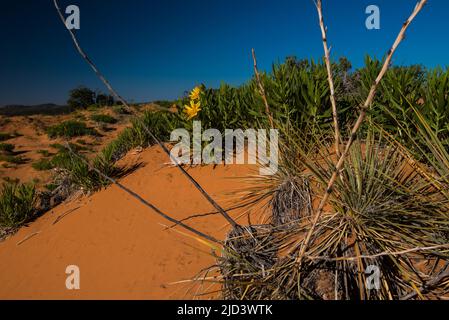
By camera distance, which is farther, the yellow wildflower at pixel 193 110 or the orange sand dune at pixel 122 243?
the yellow wildflower at pixel 193 110

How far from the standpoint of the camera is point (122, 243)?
3.57 meters

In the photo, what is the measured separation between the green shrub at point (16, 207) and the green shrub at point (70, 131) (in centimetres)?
663

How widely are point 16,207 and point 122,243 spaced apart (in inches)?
98.8

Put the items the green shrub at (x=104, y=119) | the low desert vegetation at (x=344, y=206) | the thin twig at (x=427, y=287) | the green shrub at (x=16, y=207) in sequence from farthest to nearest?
the green shrub at (x=104, y=119)
the green shrub at (x=16, y=207)
the low desert vegetation at (x=344, y=206)
the thin twig at (x=427, y=287)

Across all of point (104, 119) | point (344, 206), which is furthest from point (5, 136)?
point (344, 206)

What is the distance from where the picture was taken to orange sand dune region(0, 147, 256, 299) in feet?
9.58

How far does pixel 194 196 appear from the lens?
415cm

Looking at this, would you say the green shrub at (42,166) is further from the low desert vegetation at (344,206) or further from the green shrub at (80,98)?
the green shrub at (80,98)

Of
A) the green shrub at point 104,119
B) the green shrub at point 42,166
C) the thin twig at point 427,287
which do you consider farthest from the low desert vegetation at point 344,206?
the green shrub at point 104,119

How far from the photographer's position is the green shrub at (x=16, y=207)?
4.60 metres

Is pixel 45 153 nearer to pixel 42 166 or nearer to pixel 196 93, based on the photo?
pixel 42 166
